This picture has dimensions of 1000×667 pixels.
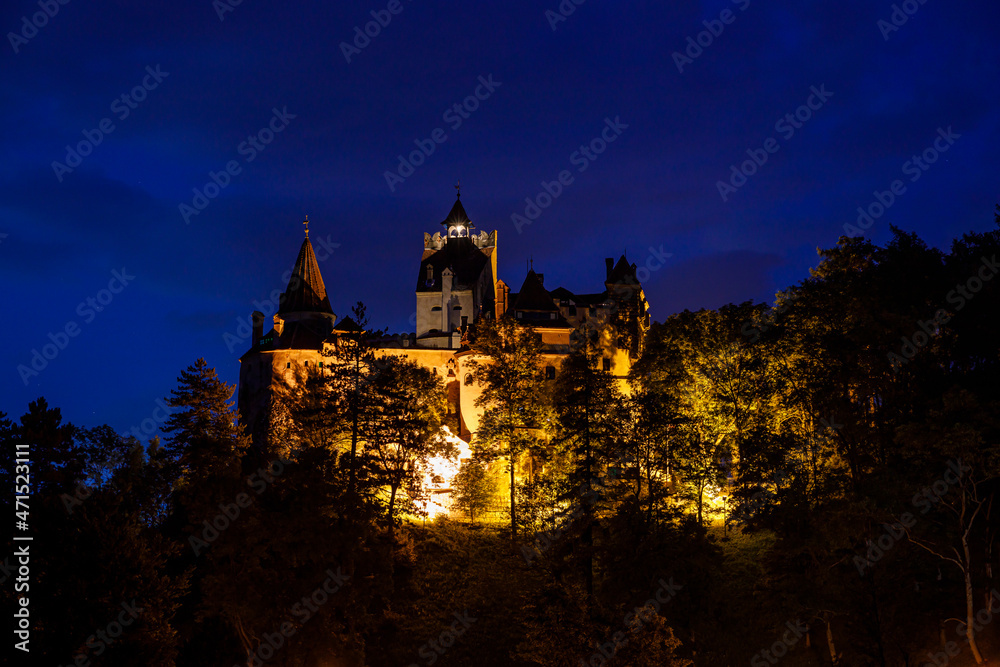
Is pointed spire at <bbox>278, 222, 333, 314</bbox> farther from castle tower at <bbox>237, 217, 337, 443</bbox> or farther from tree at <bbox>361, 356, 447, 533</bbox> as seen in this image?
tree at <bbox>361, 356, 447, 533</bbox>

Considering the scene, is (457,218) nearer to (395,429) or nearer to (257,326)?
(257,326)

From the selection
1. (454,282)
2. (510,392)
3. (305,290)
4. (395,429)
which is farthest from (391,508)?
(454,282)

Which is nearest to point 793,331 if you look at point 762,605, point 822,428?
point 822,428

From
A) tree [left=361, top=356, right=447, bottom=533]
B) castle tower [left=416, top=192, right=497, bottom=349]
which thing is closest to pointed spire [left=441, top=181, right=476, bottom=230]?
castle tower [left=416, top=192, right=497, bottom=349]

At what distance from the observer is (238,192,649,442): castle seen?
67.6 metres

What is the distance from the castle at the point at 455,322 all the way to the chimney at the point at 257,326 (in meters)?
0.09

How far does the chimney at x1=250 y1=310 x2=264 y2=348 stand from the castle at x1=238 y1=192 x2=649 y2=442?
9cm

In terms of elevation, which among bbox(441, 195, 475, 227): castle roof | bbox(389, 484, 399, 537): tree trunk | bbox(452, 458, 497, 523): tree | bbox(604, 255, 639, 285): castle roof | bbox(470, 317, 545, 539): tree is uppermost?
bbox(441, 195, 475, 227): castle roof

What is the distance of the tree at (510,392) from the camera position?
51.9 meters

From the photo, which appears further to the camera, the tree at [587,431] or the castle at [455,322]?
the castle at [455,322]

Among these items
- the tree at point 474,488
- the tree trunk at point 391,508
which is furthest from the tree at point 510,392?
the tree trunk at point 391,508

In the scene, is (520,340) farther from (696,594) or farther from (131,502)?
(131,502)

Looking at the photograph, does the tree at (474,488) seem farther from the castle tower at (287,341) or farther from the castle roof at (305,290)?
the castle roof at (305,290)

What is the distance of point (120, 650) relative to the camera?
32.8 meters
